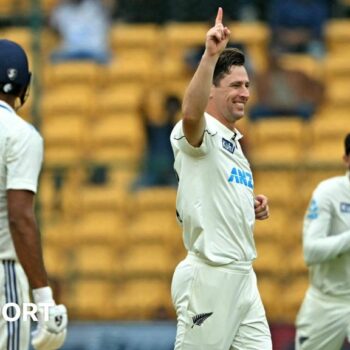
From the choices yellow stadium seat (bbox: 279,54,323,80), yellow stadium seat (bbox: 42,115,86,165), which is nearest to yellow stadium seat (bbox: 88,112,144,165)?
yellow stadium seat (bbox: 42,115,86,165)

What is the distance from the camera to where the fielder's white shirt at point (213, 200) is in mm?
7203

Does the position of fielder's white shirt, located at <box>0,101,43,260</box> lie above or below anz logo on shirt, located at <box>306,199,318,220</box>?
above

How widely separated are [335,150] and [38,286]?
7603 millimetres

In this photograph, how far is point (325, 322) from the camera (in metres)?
9.38

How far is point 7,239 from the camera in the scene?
6613mm

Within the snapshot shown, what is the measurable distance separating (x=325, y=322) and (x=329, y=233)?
0.63m

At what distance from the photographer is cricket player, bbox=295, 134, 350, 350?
9.18 meters

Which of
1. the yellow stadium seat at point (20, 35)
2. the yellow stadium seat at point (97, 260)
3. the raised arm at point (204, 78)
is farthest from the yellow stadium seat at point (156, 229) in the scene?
the raised arm at point (204, 78)

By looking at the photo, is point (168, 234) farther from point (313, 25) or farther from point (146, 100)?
point (313, 25)

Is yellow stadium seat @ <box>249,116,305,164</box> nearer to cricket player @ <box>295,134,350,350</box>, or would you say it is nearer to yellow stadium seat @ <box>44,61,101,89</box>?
yellow stadium seat @ <box>44,61,101,89</box>

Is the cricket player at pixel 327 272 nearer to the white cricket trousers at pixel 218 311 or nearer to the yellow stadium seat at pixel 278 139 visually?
the white cricket trousers at pixel 218 311

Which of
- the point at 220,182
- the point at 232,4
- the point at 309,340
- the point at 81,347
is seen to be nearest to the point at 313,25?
the point at 232,4

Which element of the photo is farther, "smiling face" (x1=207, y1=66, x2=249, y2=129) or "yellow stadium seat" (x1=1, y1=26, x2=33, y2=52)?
"yellow stadium seat" (x1=1, y1=26, x2=33, y2=52)

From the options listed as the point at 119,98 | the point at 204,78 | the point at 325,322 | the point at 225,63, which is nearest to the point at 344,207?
the point at 325,322
